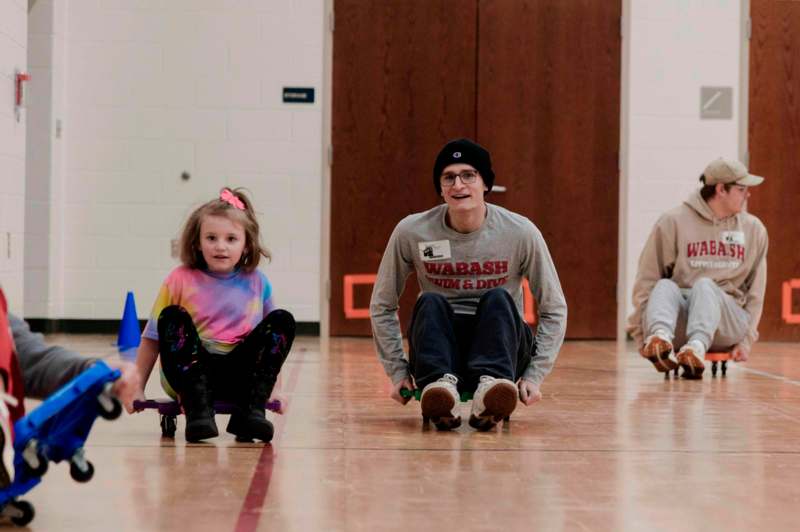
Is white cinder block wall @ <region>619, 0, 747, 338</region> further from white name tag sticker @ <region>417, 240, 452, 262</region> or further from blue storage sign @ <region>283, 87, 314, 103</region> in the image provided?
white name tag sticker @ <region>417, 240, 452, 262</region>

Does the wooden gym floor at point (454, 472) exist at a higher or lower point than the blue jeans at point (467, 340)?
lower

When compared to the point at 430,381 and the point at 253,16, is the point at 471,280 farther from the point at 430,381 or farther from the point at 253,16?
the point at 253,16

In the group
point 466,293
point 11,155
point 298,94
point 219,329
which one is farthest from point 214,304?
point 298,94

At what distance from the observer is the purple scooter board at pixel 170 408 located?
9.43 ft

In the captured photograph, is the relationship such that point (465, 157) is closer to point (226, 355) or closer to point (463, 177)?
point (463, 177)

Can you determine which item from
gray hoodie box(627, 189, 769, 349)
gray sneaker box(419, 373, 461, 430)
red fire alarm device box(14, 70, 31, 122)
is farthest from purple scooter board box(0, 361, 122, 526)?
red fire alarm device box(14, 70, 31, 122)

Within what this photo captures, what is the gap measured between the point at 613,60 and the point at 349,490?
Answer: 5.31 meters

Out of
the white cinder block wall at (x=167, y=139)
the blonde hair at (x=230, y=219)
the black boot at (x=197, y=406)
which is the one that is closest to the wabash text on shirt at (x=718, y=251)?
the blonde hair at (x=230, y=219)

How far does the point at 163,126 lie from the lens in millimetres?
6840

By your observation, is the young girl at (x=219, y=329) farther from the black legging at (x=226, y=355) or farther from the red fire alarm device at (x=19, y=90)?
the red fire alarm device at (x=19, y=90)

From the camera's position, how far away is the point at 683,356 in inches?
177

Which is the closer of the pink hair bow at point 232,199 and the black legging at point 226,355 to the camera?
the black legging at point 226,355

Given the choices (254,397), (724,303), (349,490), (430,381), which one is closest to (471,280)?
(430,381)

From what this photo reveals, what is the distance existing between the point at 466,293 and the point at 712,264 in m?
1.91
